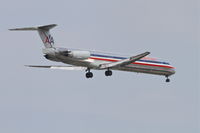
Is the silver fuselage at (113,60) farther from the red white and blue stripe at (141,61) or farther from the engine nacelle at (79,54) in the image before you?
the engine nacelle at (79,54)

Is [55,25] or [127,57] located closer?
[55,25]

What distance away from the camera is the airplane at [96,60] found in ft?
250

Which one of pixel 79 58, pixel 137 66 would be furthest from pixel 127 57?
pixel 79 58

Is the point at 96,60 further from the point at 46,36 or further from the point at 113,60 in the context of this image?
the point at 46,36

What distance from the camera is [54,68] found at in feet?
285

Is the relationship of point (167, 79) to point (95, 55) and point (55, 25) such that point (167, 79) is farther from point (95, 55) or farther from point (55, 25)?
point (55, 25)

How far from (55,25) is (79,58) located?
4.78 m

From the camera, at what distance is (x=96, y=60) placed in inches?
3135

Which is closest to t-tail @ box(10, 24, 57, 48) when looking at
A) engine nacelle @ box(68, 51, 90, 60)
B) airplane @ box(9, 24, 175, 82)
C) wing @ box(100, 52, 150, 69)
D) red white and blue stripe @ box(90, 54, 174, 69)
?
airplane @ box(9, 24, 175, 82)

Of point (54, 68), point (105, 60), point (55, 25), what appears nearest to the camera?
point (55, 25)

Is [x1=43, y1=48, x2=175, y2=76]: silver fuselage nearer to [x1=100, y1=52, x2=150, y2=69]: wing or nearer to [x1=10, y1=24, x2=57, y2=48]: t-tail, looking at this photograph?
[x1=100, y1=52, x2=150, y2=69]: wing

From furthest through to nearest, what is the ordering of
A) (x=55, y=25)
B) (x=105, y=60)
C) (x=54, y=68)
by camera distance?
(x=54, y=68), (x=105, y=60), (x=55, y=25)

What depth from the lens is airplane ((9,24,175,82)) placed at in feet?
250

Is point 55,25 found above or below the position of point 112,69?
above
